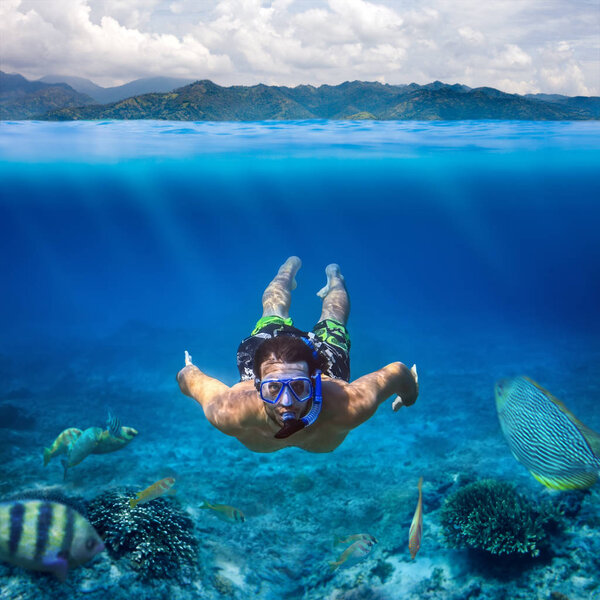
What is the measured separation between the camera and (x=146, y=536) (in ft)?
21.5

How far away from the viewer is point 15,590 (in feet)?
18.7

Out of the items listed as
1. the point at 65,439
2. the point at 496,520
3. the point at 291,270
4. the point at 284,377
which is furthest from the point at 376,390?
the point at 291,270

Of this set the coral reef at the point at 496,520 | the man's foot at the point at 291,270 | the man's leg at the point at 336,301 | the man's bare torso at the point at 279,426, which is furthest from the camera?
the man's foot at the point at 291,270

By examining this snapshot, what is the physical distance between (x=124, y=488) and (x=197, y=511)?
1.50 m

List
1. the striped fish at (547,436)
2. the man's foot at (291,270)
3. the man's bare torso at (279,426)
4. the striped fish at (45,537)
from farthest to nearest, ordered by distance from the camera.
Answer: the man's foot at (291,270) < the man's bare torso at (279,426) < the striped fish at (45,537) < the striped fish at (547,436)

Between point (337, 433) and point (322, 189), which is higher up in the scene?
point (322, 189)

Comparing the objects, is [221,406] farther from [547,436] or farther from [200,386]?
[547,436]

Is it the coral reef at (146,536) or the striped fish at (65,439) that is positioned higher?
the striped fish at (65,439)

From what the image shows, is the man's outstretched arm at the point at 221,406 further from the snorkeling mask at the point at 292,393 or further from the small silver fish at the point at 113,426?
the small silver fish at the point at 113,426

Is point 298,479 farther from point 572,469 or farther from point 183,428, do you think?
point 572,469

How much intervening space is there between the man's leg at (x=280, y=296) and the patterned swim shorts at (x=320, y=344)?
2.22ft

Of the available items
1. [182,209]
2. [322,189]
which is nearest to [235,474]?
[322,189]

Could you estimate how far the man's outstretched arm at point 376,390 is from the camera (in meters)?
3.93

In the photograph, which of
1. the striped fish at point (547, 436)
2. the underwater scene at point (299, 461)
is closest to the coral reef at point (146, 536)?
the underwater scene at point (299, 461)
